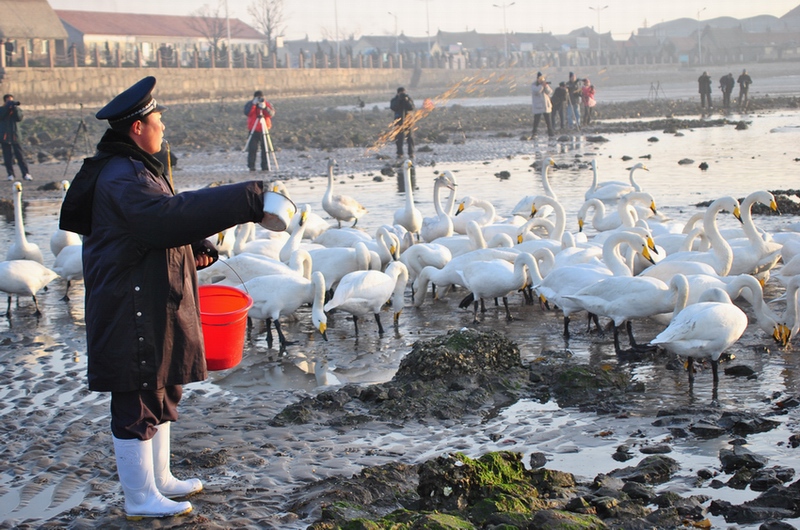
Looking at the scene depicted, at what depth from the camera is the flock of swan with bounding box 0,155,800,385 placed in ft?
24.3

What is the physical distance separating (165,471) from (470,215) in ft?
29.8

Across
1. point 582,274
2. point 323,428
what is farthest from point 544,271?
point 323,428

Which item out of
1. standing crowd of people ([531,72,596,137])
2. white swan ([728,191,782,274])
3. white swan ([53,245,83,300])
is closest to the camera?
white swan ([728,191,782,274])

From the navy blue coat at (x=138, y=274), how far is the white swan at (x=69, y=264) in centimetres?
638

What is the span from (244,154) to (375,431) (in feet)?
73.0

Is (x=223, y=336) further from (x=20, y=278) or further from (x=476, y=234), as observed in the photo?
(x=476, y=234)

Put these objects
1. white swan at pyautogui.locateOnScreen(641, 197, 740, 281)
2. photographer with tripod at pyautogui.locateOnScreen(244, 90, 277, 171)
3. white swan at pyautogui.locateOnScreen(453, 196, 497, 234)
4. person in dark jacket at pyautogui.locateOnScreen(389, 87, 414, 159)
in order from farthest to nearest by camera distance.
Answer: person in dark jacket at pyautogui.locateOnScreen(389, 87, 414, 159) < photographer with tripod at pyautogui.locateOnScreen(244, 90, 277, 171) < white swan at pyautogui.locateOnScreen(453, 196, 497, 234) < white swan at pyautogui.locateOnScreen(641, 197, 740, 281)

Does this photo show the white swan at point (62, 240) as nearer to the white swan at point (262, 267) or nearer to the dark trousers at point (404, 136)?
the white swan at point (262, 267)

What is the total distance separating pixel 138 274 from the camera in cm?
420

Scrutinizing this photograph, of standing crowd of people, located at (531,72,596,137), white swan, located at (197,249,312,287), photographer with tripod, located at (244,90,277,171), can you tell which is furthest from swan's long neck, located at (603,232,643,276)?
standing crowd of people, located at (531,72,596,137)

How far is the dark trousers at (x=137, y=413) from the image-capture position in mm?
4293

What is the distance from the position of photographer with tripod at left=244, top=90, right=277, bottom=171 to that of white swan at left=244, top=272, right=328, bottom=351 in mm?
12702

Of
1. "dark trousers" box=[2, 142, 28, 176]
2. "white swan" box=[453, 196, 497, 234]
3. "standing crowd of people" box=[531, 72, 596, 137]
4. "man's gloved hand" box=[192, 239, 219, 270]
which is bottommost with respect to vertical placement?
"white swan" box=[453, 196, 497, 234]

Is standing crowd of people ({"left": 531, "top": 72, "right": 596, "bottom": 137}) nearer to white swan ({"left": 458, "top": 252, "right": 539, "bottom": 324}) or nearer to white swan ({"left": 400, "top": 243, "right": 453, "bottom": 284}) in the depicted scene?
white swan ({"left": 400, "top": 243, "right": 453, "bottom": 284})
